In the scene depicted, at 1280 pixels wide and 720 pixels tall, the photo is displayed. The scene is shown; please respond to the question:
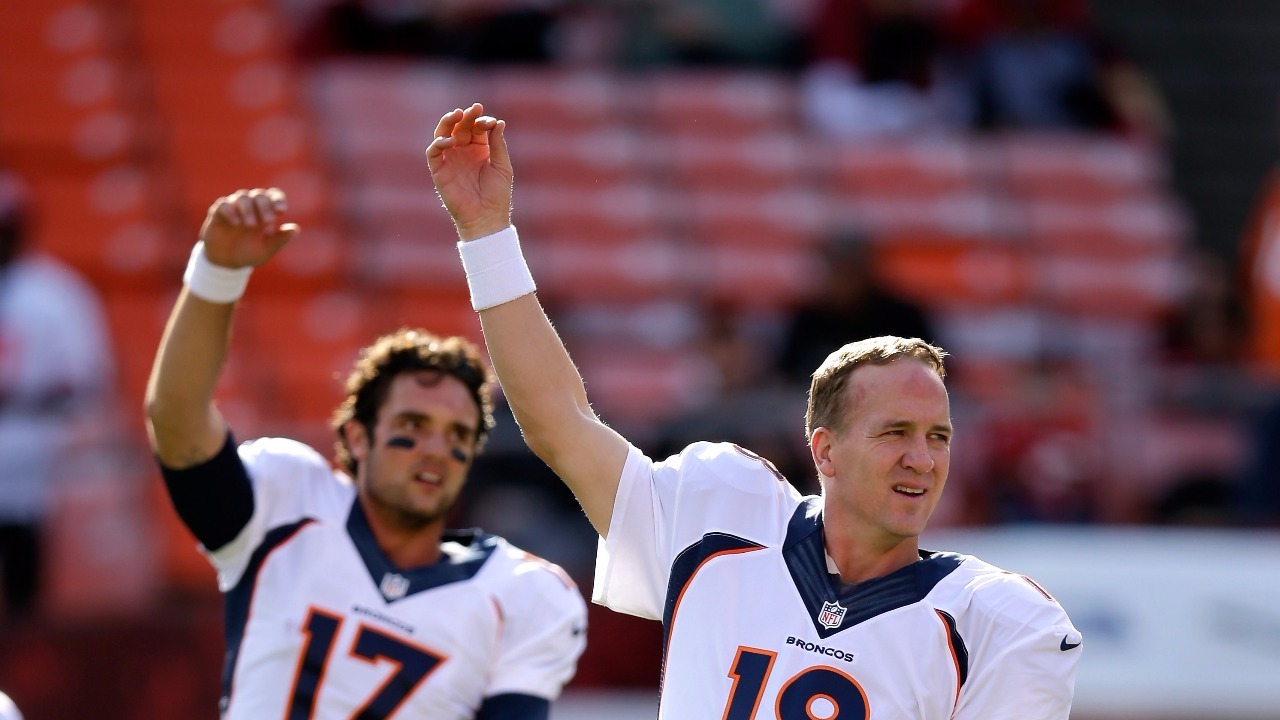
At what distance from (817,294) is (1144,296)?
229 inches

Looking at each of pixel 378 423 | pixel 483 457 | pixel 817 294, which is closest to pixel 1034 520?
pixel 817 294

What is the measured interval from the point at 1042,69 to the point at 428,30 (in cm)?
473

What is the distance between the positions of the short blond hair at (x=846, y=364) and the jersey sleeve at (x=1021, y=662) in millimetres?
512

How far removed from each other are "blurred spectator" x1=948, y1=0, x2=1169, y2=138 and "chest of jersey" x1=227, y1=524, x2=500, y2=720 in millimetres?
10172

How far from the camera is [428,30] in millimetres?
13484

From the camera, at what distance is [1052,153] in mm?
14477

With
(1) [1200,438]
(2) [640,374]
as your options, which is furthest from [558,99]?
(1) [1200,438]

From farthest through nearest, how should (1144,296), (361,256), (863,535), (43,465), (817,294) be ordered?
(1144,296), (361,256), (817,294), (43,465), (863,535)

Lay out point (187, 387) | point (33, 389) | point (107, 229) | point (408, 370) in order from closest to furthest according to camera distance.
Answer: point (187, 387) < point (408, 370) < point (33, 389) < point (107, 229)

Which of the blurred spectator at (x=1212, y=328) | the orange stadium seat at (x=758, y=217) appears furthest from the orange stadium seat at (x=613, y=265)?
the blurred spectator at (x=1212, y=328)

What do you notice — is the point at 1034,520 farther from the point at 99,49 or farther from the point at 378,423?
the point at 99,49

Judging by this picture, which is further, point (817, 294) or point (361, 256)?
point (361, 256)

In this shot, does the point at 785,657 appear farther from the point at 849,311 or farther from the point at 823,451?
the point at 849,311

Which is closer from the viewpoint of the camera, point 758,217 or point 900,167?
point 758,217
